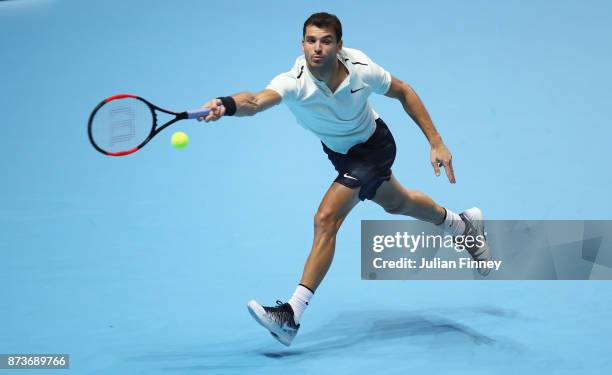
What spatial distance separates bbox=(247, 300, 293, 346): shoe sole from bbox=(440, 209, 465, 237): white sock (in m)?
1.48

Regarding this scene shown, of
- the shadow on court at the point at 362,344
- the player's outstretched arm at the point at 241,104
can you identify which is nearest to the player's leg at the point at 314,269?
the shadow on court at the point at 362,344

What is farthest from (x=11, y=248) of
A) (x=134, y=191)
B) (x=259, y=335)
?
(x=259, y=335)

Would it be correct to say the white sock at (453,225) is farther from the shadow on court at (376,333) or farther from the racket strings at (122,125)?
the racket strings at (122,125)

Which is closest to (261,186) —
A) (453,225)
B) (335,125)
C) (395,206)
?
(453,225)

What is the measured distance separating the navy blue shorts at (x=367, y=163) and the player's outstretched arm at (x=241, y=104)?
2.27ft

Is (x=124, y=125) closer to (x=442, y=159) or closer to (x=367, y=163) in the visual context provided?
(x=367, y=163)

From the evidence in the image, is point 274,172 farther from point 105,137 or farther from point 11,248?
point 105,137

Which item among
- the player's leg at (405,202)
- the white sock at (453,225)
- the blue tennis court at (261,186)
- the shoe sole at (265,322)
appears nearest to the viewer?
the shoe sole at (265,322)

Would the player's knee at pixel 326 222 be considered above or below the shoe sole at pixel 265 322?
above

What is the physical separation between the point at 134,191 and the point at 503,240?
3021 mm

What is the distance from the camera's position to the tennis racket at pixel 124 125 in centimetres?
398

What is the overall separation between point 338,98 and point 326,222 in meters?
0.64

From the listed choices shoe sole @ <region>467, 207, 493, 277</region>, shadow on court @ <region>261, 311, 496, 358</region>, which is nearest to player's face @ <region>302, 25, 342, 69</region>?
shadow on court @ <region>261, 311, 496, 358</region>

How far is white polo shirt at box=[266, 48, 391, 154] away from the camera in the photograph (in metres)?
4.31
